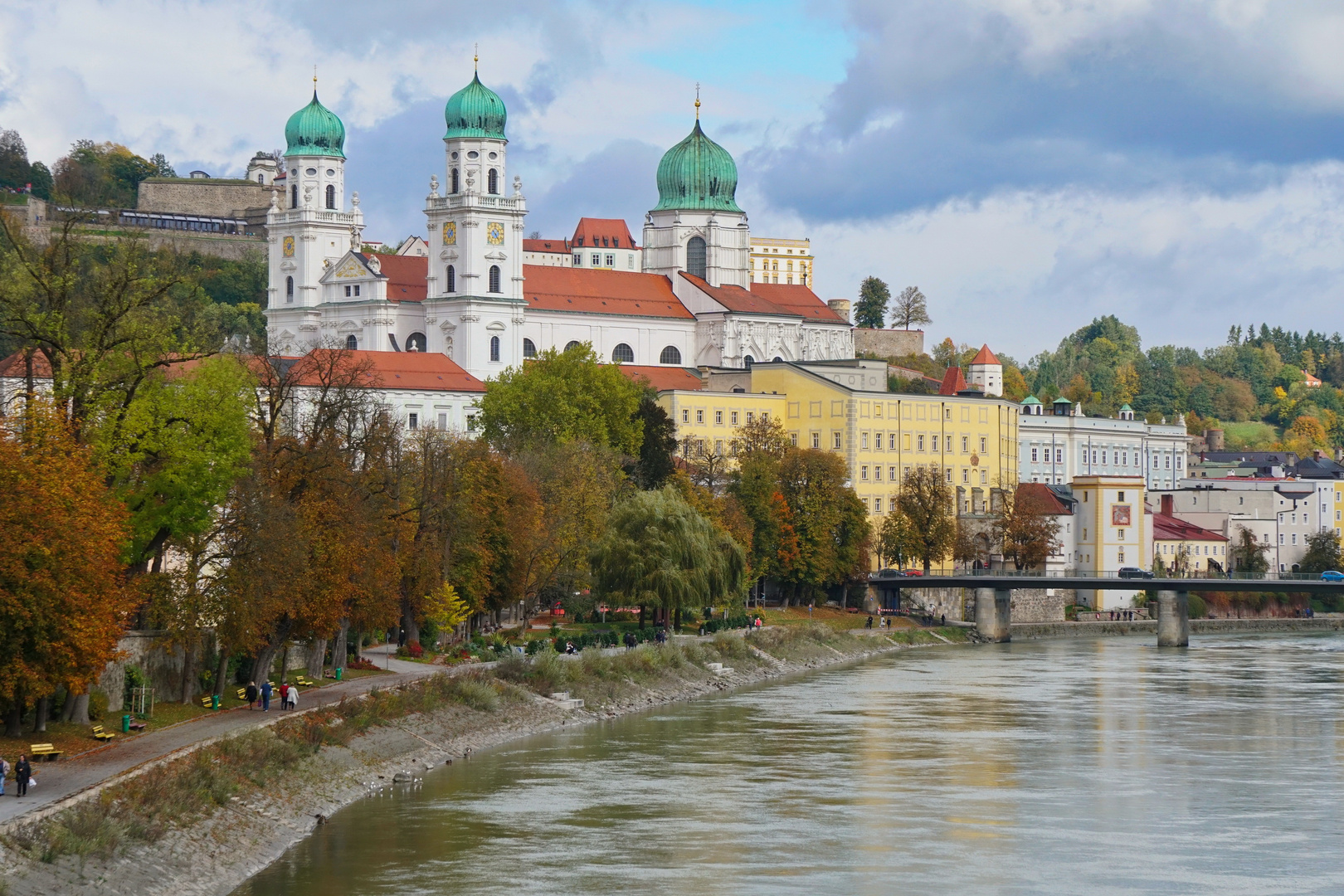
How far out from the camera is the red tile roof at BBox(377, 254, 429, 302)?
401 feet

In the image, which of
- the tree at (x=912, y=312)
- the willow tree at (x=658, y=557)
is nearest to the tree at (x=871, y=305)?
the tree at (x=912, y=312)

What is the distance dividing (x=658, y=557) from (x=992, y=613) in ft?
99.4

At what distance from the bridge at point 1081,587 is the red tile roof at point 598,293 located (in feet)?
123

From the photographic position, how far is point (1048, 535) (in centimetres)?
10706

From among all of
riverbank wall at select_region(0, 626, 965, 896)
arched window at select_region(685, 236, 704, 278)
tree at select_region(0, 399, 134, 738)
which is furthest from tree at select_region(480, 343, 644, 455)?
tree at select_region(0, 399, 134, 738)

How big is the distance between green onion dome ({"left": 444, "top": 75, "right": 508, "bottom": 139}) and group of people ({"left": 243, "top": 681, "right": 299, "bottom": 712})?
8003 centimetres

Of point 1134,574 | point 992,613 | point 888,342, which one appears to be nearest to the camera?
point 992,613

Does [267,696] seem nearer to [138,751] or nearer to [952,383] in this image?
[138,751]

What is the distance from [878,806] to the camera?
39906 millimetres

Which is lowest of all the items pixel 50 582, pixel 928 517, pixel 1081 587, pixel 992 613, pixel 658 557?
pixel 992 613

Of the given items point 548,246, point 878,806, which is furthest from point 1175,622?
point 548,246

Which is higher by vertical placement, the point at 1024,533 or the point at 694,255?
the point at 694,255

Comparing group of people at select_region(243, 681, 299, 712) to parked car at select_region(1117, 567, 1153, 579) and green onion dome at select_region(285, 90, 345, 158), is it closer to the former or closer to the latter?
parked car at select_region(1117, 567, 1153, 579)

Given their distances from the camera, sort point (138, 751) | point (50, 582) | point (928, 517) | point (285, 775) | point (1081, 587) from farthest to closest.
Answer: point (928, 517) < point (1081, 587) < point (285, 775) < point (138, 751) < point (50, 582)
